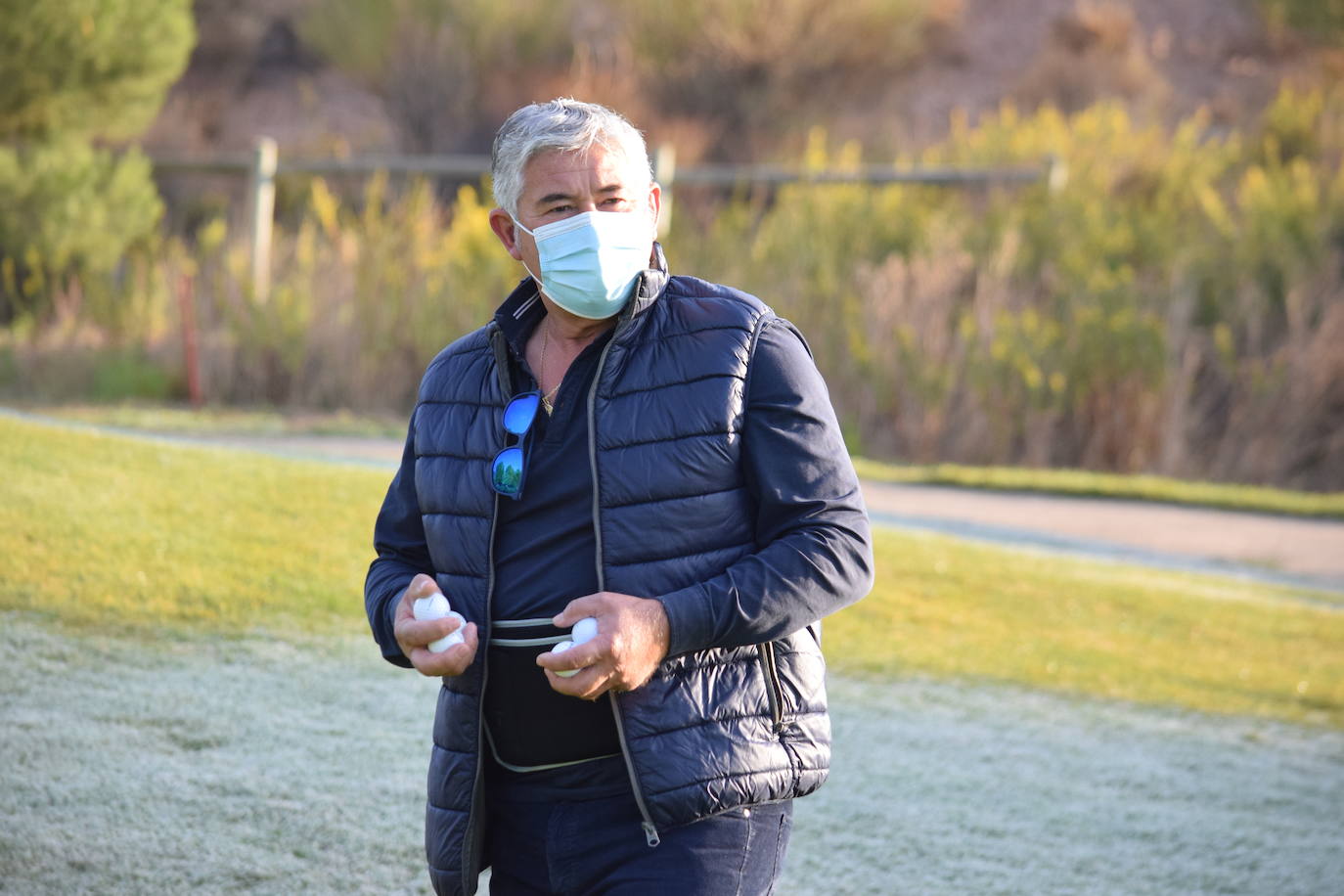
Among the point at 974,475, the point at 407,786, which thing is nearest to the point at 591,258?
the point at 407,786

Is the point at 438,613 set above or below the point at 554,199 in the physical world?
below

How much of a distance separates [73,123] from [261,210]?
2270 millimetres

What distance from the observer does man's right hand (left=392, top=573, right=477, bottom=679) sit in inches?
87.6

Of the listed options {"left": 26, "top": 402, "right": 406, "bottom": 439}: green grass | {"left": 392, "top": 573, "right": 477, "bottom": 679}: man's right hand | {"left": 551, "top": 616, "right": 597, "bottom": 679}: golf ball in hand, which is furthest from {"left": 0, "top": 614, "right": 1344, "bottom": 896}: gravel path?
{"left": 26, "top": 402, "right": 406, "bottom": 439}: green grass

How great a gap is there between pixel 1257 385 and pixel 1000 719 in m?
8.82

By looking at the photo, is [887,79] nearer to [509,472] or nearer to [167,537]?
[167,537]

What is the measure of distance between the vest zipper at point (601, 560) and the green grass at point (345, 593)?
366 centimetres

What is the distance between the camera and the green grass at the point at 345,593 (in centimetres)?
578

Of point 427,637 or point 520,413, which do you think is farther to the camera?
point 520,413

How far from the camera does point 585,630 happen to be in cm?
210

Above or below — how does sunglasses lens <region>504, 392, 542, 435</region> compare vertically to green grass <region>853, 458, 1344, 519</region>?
above

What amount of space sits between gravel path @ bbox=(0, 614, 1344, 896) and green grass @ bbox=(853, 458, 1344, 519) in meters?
5.77

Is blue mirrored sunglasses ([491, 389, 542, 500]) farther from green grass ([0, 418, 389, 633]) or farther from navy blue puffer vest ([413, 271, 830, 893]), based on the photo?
green grass ([0, 418, 389, 633])

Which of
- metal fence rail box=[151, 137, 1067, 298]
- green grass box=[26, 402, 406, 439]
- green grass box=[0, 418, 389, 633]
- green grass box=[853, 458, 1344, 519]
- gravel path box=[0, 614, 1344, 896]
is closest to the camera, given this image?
gravel path box=[0, 614, 1344, 896]
